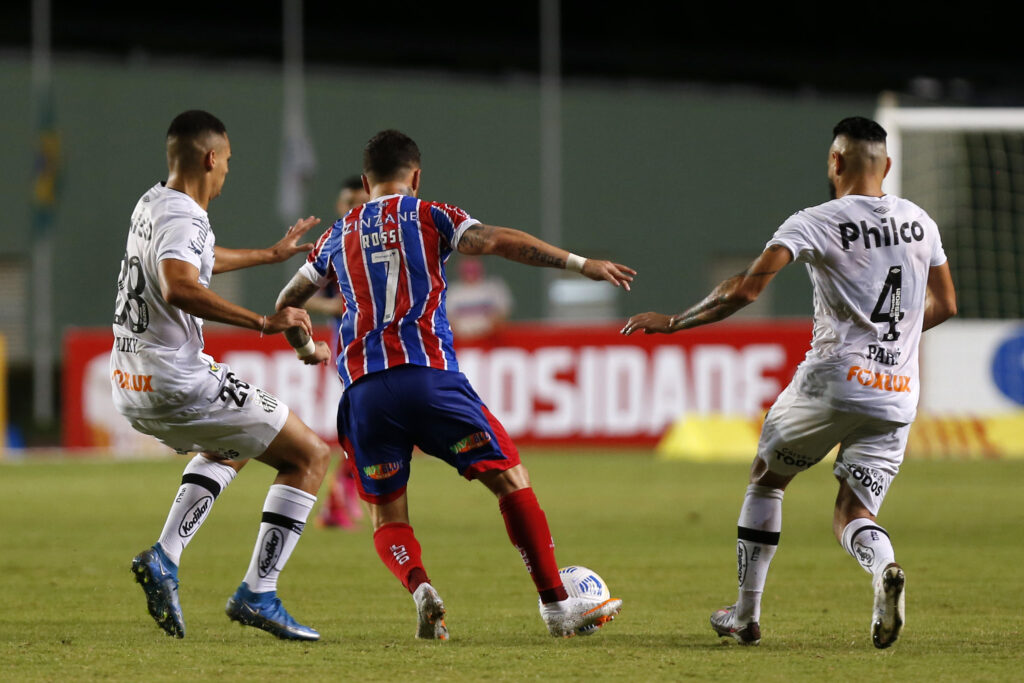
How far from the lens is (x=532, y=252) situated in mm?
6023

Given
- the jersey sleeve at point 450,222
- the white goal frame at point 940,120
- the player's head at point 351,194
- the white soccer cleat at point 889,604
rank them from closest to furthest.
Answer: the white soccer cleat at point 889,604 < the jersey sleeve at point 450,222 < the player's head at point 351,194 < the white goal frame at point 940,120

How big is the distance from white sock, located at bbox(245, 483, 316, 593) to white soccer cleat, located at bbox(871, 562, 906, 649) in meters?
2.44

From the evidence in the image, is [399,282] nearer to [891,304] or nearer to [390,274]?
[390,274]

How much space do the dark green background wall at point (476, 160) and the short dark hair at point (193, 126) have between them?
80.5 ft

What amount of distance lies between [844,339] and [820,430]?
0.37m

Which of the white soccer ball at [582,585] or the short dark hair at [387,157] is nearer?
the white soccer ball at [582,585]

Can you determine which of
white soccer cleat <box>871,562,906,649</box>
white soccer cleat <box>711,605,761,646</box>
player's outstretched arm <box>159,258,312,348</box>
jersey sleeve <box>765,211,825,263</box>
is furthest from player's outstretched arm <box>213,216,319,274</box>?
white soccer cleat <box>871,562,906,649</box>

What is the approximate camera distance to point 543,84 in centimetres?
3375

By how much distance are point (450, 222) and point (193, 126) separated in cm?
119

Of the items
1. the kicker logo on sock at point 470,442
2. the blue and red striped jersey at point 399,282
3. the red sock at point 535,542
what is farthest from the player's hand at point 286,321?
the red sock at point 535,542

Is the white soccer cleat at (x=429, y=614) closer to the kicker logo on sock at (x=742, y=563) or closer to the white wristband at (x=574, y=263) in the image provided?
the kicker logo on sock at (x=742, y=563)

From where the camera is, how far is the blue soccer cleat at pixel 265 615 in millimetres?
6227

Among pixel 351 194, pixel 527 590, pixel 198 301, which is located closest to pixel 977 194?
pixel 351 194

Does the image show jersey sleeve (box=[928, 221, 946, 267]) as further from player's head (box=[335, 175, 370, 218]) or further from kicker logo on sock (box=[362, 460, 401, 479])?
player's head (box=[335, 175, 370, 218])
